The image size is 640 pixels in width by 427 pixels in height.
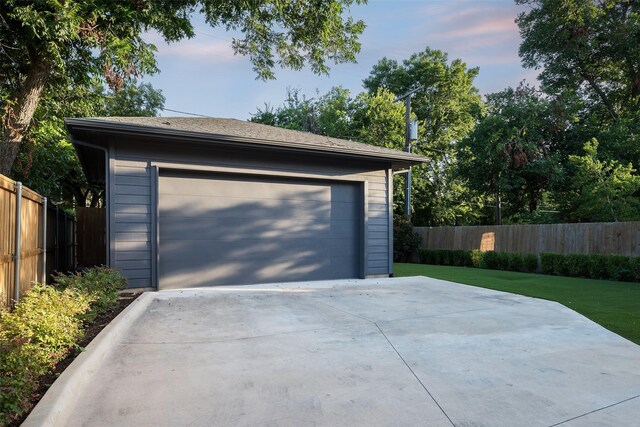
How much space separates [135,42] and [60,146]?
748cm

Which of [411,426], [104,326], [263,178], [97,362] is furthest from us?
[263,178]

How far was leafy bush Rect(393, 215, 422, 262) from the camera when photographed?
1900 centimetres

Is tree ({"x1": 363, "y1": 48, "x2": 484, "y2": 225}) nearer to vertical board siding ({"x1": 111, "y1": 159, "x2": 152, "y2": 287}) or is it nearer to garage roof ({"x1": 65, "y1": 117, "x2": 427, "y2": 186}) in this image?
garage roof ({"x1": 65, "y1": 117, "x2": 427, "y2": 186})

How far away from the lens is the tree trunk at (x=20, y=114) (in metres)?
8.49

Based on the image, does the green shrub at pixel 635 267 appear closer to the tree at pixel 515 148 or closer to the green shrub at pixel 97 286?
the tree at pixel 515 148

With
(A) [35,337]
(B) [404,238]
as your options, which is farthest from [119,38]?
(B) [404,238]

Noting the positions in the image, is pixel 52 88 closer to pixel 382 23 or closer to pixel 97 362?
pixel 382 23

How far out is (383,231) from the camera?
10047 millimetres

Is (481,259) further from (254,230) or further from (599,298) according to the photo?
(254,230)

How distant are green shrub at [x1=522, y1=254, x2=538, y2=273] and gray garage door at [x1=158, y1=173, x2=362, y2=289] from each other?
7403mm

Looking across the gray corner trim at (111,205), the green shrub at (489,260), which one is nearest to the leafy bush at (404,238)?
the green shrub at (489,260)

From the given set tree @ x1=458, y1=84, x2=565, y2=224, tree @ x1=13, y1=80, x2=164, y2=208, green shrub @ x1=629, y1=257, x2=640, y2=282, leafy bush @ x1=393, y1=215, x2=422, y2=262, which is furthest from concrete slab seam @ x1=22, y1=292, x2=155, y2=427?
tree @ x1=458, y1=84, x2=565, y2=224

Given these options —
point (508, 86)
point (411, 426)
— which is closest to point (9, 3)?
point (411, 426)

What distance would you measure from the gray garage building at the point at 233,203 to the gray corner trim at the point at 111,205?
0.05ft
